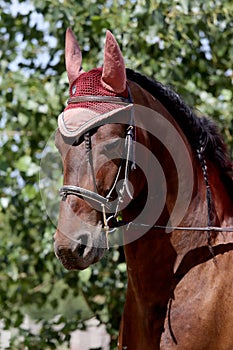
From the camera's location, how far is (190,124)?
2889 millimetres

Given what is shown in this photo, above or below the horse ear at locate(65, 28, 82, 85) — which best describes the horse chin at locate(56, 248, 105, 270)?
below

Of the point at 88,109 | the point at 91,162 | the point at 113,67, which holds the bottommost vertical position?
the point at 91,162

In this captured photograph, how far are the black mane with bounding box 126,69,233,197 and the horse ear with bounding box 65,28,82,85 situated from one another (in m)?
0.22

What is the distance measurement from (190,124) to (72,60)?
565mm

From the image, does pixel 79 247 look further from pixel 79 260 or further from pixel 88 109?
pixel 88 109

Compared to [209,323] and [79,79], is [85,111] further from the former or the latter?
[209,323]

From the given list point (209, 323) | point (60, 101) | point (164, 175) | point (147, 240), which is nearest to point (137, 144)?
point (164, 175)

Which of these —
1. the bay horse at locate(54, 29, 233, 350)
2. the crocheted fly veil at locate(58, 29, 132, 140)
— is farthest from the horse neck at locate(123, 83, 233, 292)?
the crocheted fly veil at locate(58, 29, 132, 140)

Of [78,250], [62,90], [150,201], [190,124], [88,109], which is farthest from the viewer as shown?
[62,90]

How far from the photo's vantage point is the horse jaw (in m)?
2.83

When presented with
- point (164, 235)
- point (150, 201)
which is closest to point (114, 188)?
point (150, 201)

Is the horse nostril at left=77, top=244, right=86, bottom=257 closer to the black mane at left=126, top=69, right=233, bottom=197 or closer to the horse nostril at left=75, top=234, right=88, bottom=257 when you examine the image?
the horse nostril at left=75, top=234, right=88, bottom=257

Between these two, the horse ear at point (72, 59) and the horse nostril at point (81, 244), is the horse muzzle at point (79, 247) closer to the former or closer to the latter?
the horse nostril at point (81, 244)

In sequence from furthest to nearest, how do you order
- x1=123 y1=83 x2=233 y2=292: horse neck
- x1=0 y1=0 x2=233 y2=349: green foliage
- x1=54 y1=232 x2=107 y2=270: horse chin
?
x1=0 y1=0 x2=233 y2=349: green foliage → x1=123 y1=83 x2=233 y2=292: horse neck → x1=54 y1=232 x2=107 y2=270: horse chin
